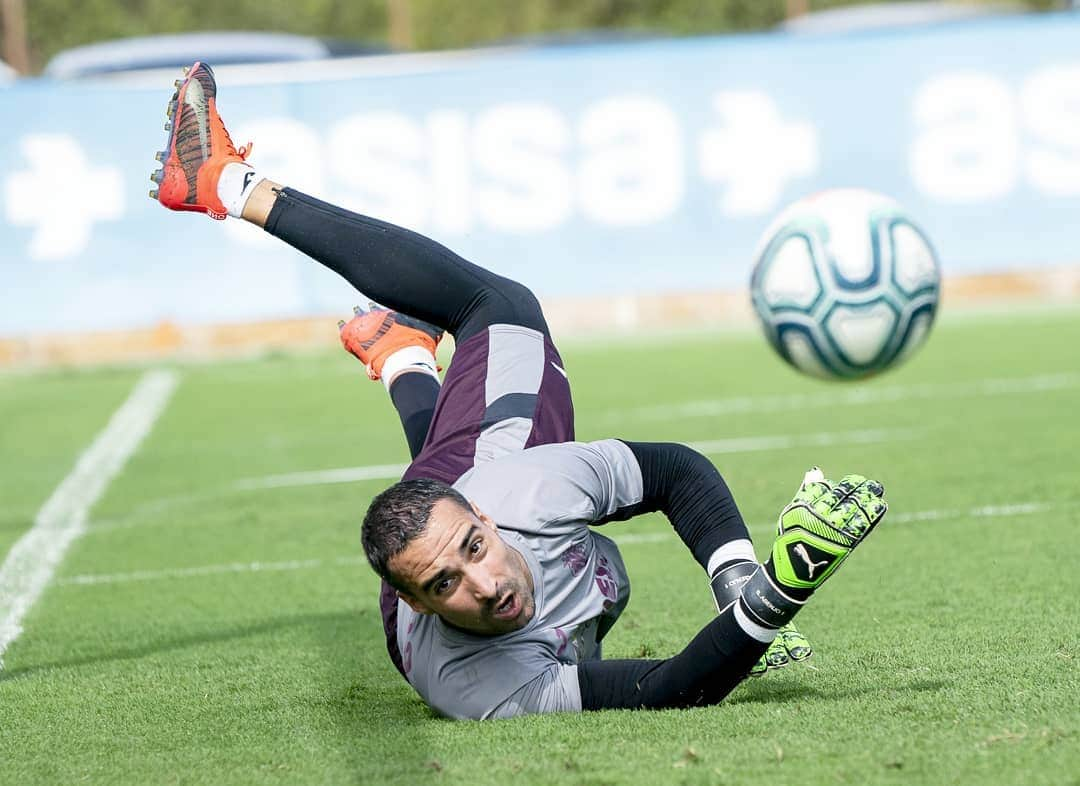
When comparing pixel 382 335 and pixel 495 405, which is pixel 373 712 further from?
pixel 382 335

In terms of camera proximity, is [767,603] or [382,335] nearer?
[767,603]

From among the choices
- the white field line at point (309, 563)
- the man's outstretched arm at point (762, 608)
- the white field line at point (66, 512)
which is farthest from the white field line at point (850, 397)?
the man's outstretched arm at point (762, 608)

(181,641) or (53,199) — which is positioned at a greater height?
(181,641)

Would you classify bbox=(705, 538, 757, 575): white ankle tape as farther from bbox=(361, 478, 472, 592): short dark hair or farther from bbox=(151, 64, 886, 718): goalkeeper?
bbox=(361, 478, 472, 592): short dark hair

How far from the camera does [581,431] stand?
10.6 metres

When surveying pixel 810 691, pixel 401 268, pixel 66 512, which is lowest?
pixel 66 512

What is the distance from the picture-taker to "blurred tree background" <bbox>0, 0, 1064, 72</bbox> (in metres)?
42.5

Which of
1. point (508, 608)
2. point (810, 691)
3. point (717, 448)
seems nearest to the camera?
point (508, 608)

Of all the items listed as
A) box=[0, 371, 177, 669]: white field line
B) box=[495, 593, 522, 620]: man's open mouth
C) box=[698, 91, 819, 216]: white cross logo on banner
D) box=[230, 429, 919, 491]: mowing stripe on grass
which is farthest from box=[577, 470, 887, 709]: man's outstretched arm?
box=[698, 91, 819, 216]: white cross logo on banner

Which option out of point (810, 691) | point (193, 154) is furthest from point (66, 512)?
point (810, 691)

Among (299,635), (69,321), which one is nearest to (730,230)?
(69,321)

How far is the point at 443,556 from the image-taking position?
4.04 meters

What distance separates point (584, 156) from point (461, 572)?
1408cm

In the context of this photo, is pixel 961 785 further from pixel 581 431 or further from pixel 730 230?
pixel 730 230
